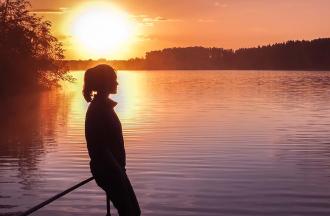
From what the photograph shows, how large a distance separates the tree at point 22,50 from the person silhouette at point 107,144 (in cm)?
5664

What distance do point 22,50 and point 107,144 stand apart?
60.1 meters

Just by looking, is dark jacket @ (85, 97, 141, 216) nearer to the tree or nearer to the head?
the head

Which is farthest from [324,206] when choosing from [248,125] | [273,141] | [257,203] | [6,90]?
[6,90]

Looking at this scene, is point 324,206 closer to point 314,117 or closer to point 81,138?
point 81,138

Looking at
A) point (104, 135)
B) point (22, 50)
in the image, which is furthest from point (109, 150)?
point (22, 50)

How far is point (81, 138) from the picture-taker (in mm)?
24484

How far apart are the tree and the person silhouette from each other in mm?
56639

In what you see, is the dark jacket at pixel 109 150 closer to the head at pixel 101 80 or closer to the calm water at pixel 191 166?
the head at pixel 101 80

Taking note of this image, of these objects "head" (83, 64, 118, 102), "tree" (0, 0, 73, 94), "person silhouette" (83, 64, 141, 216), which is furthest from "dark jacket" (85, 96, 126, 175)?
"tree" (0, 0, 73, 94)

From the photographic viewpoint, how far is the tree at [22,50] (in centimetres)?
6216

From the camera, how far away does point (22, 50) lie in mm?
63844

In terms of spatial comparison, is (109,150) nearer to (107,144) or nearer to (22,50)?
(107,144)

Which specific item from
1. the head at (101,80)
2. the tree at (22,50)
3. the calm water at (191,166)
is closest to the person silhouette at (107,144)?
the head at (101,80)

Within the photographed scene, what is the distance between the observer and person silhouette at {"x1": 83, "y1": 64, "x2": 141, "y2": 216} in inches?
249
